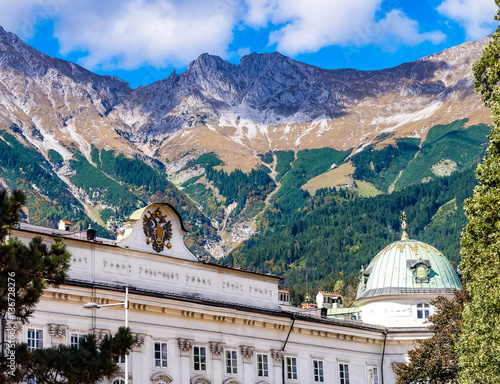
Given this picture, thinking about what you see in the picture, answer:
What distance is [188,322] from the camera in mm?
61594

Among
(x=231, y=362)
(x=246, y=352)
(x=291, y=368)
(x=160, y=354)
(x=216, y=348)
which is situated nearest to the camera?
(x=160, y=354)

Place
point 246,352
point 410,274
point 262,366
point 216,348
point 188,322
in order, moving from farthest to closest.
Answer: point 410,274
point 262,366
point 246,352
point 216,348
point 188,322

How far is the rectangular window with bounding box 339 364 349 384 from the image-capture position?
7500cm

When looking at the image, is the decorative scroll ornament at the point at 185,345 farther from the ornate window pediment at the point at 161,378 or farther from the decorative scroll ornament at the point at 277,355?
the decorative scroll ornament at the point at 277,355

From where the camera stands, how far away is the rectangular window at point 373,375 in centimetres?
7819

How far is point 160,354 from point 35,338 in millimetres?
10068

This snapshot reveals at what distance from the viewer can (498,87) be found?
45.4 meters

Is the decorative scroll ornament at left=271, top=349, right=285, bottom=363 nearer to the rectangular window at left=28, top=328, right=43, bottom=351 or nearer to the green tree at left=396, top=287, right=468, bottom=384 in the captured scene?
the green tree at left=396, top=287, right=468, bottom=384

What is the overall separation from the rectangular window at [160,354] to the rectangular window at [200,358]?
274cm

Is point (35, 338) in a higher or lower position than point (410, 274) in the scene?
→ lower

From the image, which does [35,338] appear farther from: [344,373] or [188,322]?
[344,373]

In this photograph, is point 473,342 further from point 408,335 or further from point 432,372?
point 408,335

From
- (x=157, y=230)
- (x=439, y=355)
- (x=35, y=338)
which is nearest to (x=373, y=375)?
(x=439, y=355)

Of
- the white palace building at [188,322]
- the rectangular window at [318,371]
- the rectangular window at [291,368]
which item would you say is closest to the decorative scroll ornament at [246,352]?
the white palace building at [188,322]
